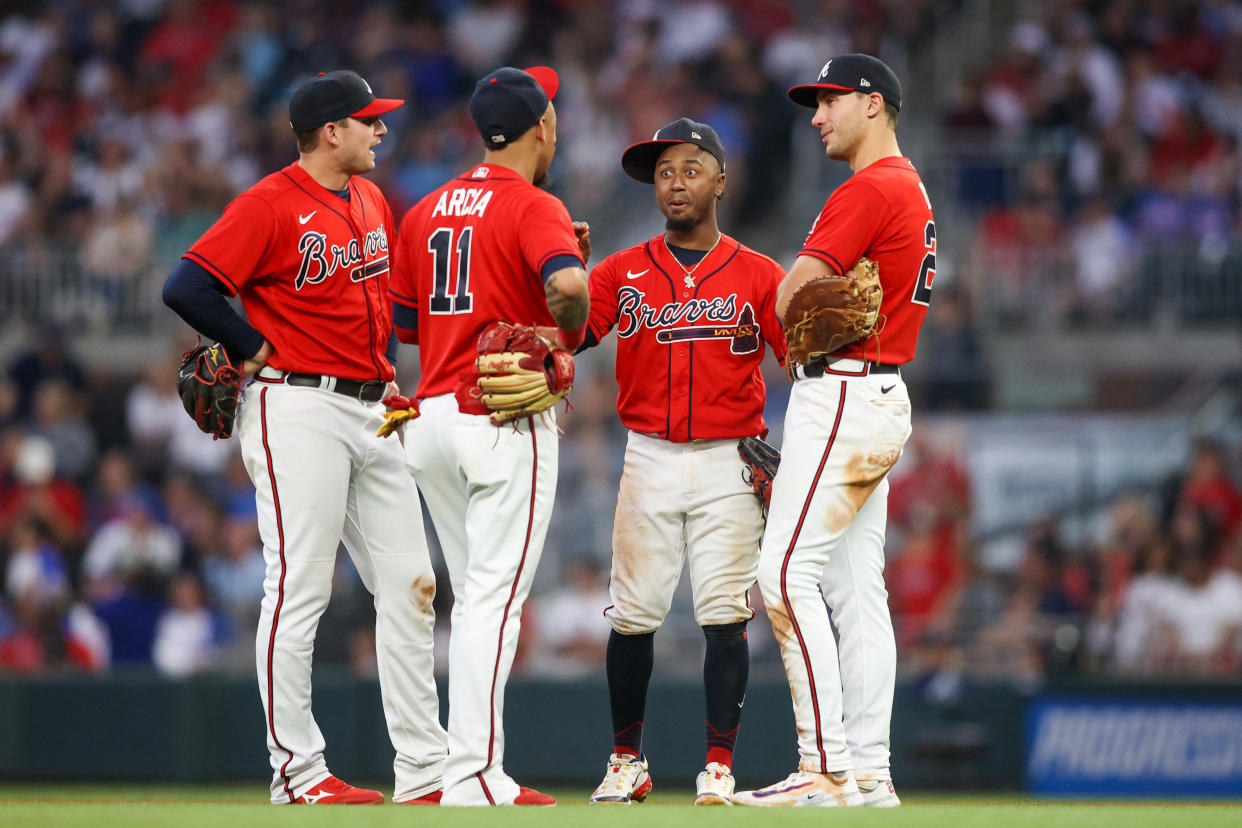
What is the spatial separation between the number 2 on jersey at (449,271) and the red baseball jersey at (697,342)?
0.81 m

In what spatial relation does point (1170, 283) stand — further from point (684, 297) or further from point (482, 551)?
point (482, 551)

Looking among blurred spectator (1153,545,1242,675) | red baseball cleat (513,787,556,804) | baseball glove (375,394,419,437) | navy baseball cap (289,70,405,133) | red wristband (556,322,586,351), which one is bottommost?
blurred spectator (1153,545,1242,675)

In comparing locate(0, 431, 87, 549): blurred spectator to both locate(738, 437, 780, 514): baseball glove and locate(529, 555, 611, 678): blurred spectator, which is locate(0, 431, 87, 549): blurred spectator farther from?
locate(738, 437, 780, 514): baseball glove

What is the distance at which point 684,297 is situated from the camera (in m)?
6.10

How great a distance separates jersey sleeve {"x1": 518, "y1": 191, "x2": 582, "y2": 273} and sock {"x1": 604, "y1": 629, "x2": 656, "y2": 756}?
1.56m

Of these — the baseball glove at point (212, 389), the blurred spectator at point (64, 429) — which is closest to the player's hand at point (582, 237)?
the baseball glove at point (212, 389)

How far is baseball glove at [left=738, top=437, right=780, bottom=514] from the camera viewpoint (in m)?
5.95

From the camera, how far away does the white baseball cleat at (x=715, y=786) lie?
5656 millimetres

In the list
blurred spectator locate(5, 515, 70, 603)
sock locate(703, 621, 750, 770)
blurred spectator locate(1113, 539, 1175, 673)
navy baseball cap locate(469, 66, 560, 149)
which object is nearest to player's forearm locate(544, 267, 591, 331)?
navy baseball cap locate(469, 66, 560, 149)

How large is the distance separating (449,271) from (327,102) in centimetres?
93

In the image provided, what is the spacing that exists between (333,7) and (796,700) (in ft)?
39.5

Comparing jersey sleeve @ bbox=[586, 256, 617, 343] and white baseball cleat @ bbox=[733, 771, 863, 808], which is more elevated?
jersey sleeve @ bbox=[586, 256, 617, 343]

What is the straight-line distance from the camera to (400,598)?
5766 mm

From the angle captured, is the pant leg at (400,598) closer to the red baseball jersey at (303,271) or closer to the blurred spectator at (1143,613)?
the red baseball jersey at (303,271)
